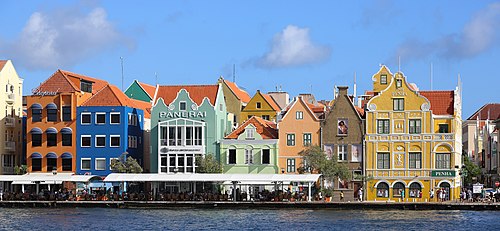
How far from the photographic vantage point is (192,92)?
4732 inches

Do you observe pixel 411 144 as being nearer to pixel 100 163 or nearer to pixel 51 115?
pixel 100 163

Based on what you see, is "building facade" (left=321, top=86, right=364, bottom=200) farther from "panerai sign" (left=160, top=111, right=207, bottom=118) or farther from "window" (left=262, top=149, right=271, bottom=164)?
"panerai sign" (left=160, top=111, right=207, bottom=118)

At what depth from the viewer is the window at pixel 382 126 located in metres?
113

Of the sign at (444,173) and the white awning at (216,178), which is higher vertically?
the sign at (444,173)

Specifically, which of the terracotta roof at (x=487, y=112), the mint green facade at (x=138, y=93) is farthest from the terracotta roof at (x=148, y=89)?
the terracotta roof at (x=487, y=112)

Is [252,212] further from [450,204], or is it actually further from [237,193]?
[450,204]

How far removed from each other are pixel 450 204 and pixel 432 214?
5.75 m

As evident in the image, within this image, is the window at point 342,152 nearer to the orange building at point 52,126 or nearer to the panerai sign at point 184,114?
the panerai sign at point 184,114

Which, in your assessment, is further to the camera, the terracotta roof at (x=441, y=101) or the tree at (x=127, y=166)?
the tree at (x=127, y=166)

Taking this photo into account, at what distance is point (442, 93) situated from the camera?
114 meters

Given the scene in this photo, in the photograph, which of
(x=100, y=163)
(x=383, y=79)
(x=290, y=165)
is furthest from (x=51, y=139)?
(x=383, y=79)

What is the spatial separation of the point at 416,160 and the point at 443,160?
260cm

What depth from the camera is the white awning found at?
106 metres

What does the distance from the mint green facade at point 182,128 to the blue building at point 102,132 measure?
9.87 ft
